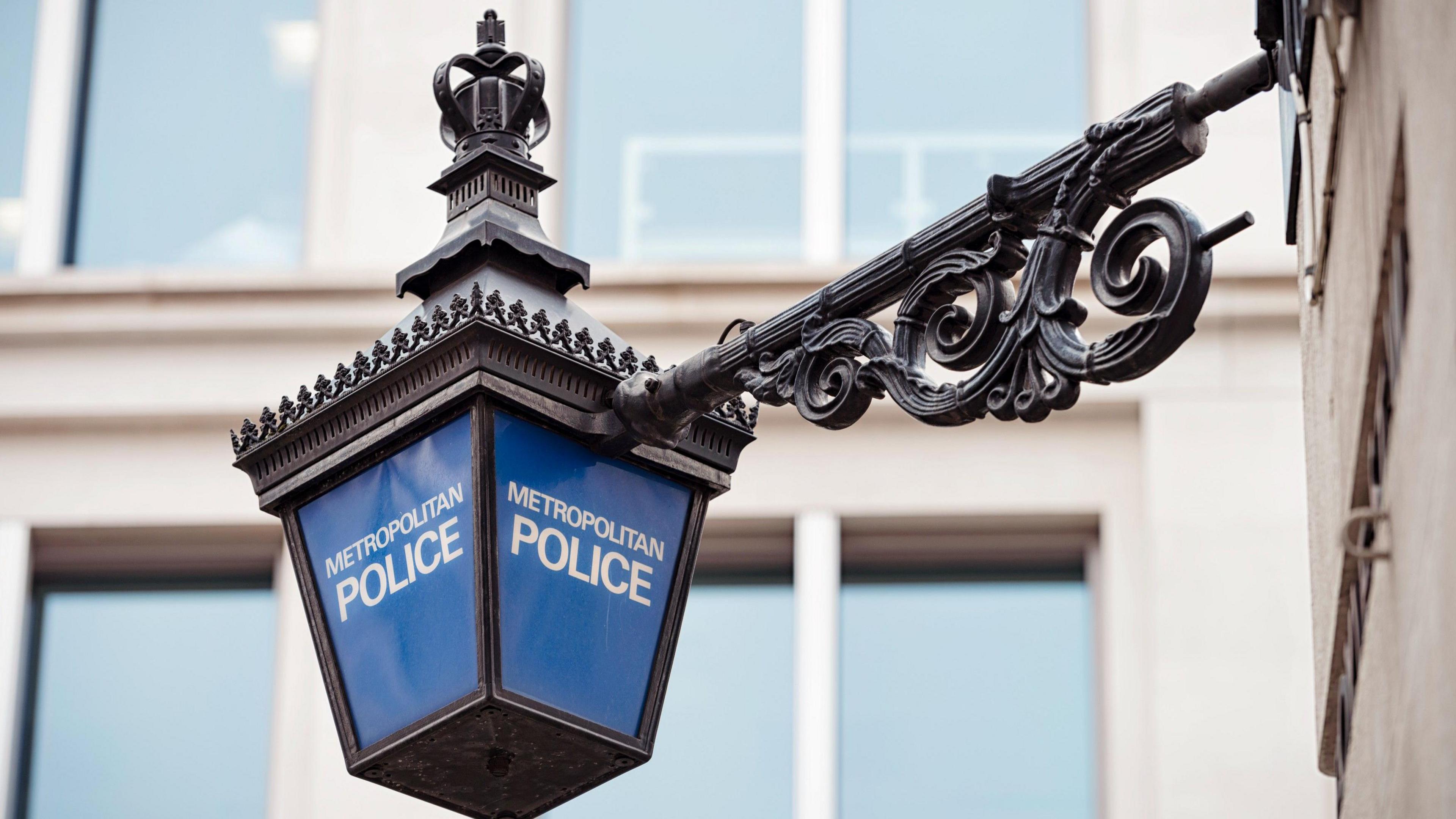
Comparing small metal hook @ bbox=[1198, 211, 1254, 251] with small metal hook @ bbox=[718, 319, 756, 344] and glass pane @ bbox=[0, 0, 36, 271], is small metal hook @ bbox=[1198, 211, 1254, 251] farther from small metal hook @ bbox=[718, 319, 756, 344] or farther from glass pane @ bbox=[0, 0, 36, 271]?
glass pane @ bbox=[0, 0, 36, 271]

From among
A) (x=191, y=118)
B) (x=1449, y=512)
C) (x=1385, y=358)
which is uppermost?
(x=191, y=118)

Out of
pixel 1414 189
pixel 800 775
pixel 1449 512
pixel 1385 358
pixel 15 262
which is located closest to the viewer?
pixel 1449 512

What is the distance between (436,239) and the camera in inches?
476

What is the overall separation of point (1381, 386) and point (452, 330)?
6.63 feet

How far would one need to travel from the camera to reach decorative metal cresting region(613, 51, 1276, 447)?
13.7ft

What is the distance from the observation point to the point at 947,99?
12.9 meters

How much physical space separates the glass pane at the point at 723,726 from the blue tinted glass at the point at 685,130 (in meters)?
2.03

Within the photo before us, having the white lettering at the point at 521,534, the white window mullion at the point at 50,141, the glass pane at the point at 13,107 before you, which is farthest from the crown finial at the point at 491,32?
the glass pane at the point at 13,107

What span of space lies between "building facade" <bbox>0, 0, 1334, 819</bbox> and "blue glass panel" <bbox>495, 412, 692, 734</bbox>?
18.9 ft

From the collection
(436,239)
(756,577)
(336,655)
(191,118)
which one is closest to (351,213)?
(436,239)

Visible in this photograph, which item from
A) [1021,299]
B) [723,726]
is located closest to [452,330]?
[1021,299]

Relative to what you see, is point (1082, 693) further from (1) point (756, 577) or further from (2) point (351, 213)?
(2) point (351, 213)

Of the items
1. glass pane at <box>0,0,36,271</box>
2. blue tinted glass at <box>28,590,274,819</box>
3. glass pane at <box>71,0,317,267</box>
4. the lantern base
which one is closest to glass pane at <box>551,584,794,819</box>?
blue tinted glass at <box>28,590,274,819</box>

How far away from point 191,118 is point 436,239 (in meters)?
2.08
